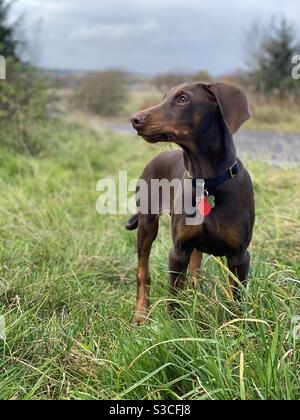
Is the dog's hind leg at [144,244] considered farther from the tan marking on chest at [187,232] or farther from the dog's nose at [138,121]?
the dog's nose at [138,121]

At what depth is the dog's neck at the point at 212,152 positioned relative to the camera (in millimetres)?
3029

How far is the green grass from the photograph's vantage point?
7.78 ft

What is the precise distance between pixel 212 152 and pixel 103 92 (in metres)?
17.1

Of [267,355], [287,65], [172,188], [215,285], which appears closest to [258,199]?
[172,188]

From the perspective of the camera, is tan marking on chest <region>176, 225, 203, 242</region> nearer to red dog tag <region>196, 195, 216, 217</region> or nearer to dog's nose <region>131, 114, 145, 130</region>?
red dog tag <region>196, 195, 216, 217</region>

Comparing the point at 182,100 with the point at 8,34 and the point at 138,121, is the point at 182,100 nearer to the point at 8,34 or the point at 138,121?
the point at 138,121

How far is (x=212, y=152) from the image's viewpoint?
3.07 metres

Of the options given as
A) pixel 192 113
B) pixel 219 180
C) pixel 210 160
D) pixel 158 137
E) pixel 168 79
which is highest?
pixel 168 79

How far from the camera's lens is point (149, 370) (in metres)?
2.50
